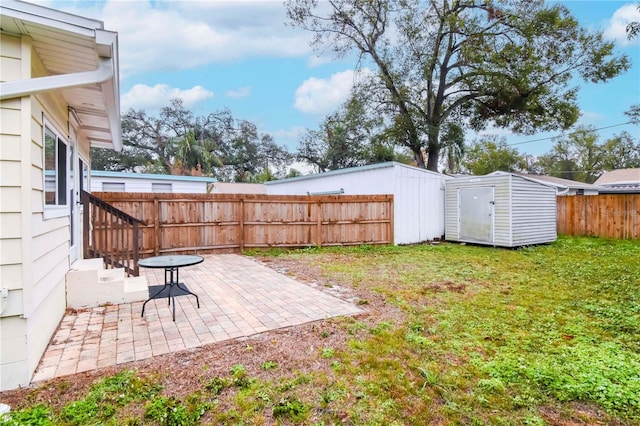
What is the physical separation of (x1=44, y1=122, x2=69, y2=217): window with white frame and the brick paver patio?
1.25m

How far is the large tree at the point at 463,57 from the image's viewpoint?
13.4 meters

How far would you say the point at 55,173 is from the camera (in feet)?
11.9

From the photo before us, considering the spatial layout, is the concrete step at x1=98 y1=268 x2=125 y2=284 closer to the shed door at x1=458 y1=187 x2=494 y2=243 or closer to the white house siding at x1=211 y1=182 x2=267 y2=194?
the shed door at x1=458 y1=187 x2=494 y2=243

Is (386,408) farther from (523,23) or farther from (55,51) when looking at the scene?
(523,23)

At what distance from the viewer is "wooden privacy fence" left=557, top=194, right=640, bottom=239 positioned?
1098 centimetres

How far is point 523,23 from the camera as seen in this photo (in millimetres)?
13234

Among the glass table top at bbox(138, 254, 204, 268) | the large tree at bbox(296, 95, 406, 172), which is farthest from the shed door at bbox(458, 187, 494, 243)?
the glass table top at bbox(138, 254, 204, 268)

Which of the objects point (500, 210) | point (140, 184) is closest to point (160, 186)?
point (140, 184)

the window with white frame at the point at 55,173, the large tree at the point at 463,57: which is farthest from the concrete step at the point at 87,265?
the large tree at the point at 463,57

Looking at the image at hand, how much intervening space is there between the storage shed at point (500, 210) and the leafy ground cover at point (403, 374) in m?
4.57

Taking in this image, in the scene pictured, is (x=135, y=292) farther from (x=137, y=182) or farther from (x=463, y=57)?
(x=463, y=57)

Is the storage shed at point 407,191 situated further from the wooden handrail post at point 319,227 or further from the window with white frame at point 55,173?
the window with white frame at point 55,173

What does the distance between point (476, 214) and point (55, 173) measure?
9894mm

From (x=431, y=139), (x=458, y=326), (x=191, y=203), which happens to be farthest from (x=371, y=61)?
(x=458, y=326)
